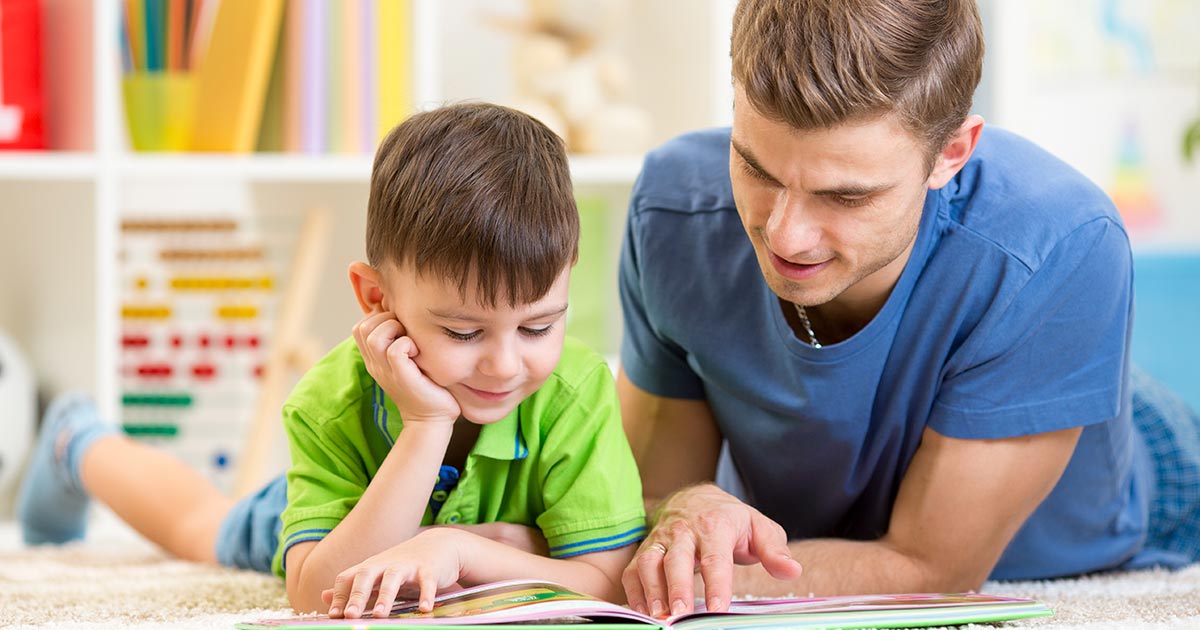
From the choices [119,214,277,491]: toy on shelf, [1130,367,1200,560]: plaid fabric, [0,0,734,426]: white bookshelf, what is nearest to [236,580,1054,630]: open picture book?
[1130,367,1200,560]: plaid fabric

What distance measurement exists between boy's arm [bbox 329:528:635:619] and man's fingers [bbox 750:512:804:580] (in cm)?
11

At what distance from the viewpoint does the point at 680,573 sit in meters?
0.93

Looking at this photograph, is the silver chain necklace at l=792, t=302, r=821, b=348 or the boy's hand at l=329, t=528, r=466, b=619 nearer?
the boy's hand at l=329, t=528, r=466, b=619

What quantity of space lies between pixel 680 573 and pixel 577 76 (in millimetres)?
1389

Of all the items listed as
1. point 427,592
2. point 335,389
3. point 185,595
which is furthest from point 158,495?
point 427,592

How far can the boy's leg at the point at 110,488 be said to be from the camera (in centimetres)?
149

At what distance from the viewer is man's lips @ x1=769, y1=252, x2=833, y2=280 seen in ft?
3.42

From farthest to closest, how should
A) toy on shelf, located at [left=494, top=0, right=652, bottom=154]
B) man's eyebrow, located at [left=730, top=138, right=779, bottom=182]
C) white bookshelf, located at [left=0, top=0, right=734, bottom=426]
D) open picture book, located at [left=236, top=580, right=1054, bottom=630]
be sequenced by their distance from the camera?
toy on shelf, located at [left=494, top=0, right=652, bottom=154] < white bookshelf, located at [left=0, top=0, right=734, bottom=426] < man's eyebrow, located at [left=730, top=138, right=779, bottom=182] < open picture book, located at [left=236, top=580, right=1054, bottom=630]

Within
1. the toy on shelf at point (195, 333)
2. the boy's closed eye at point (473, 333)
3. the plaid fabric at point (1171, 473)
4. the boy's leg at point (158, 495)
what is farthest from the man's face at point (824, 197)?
the toy on shelf at point (195, 333)

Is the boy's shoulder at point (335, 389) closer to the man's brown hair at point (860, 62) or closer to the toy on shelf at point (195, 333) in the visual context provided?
the man's brown hair at point (860, 62)

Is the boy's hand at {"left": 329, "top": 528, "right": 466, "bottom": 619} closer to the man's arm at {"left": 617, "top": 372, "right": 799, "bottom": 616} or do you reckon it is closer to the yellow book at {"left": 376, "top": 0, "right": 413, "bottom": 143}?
the man's arm at {"left": 617, "top": 372, "right": 799, "bottom": 616}

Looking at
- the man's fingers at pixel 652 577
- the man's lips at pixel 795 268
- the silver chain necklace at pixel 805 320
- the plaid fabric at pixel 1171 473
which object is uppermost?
the man's lips at pixel 795 268

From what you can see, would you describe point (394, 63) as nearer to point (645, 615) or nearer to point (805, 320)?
point (805, 320)

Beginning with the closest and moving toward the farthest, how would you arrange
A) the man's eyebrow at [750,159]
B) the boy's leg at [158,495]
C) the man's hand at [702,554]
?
the man's hand at [702,554] < the man's eyebrow at [750,159] < the boy's leg at [158,495]
